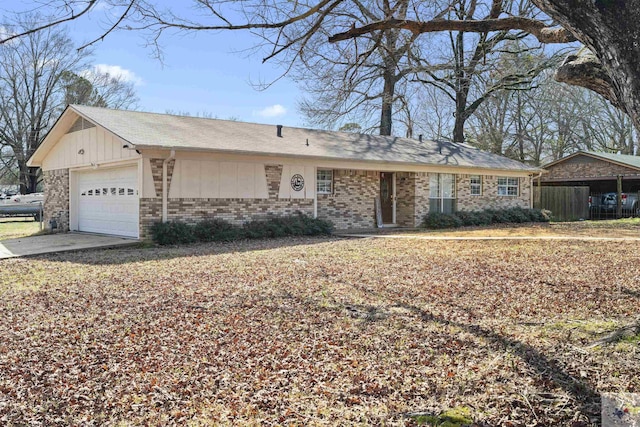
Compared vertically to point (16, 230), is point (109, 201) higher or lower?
higher

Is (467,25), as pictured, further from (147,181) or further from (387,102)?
(387,102)

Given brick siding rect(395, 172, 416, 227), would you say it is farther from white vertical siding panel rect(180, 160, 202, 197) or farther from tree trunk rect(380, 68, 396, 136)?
white vertical siding panel rect(180, 160, 202, 197)

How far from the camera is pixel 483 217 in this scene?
19.6 meters

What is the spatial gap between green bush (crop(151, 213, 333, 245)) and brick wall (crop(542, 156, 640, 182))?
1723 cm

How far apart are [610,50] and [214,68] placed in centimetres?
1134

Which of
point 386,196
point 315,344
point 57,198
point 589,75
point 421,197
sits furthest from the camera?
point 386,196

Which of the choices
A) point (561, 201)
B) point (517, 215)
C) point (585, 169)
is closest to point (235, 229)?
point (517, 215)

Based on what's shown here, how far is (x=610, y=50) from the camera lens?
3152 millimetres

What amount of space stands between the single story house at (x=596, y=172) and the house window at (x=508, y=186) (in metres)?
5.74

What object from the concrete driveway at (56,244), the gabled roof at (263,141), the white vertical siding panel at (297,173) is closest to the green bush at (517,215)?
the gabled roof at (263,141)

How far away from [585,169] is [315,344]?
26486mm

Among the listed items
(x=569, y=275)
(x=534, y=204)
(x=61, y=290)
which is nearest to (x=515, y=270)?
(x=569, y=275)

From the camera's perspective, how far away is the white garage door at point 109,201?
547 inches

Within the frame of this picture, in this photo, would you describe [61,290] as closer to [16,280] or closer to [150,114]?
[16,280]
